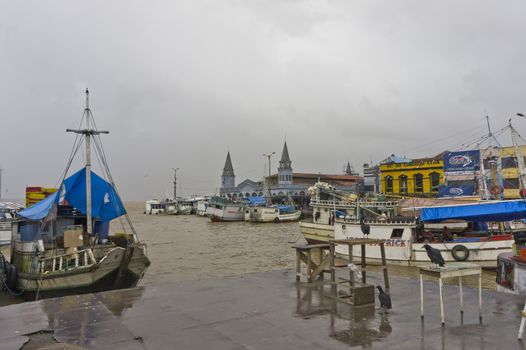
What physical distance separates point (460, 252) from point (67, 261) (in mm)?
19942

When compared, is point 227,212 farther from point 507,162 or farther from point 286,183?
point 507,162

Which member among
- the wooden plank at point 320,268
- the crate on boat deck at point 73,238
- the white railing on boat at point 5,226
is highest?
the crate on boat deck at point 73,238

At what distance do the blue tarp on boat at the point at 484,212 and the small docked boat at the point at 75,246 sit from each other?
14830 mm

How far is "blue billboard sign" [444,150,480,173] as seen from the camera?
3575cm

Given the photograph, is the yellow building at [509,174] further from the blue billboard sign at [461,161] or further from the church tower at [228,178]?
the church tower at [228,178]

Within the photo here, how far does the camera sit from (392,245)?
24328 millimetres

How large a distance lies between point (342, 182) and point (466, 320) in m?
92.0

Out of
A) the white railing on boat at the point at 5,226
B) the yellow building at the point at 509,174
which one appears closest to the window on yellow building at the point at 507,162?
the yellow building at the point at 509,174

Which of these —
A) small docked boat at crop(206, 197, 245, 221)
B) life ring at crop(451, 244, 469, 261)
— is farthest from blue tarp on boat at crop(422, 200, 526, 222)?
small docked boat at crop(206, 197, 245, 221)

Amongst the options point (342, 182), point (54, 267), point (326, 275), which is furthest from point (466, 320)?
point (342, 182)

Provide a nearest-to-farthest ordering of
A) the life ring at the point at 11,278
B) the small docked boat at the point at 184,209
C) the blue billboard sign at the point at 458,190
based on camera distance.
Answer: the life ring at the point at 11,278
the blue billboard sign at the point at 458,190
the small docked boat at the point at 184,209

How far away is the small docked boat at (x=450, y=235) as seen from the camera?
19406mm

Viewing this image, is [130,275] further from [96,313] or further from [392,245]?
[392,245]

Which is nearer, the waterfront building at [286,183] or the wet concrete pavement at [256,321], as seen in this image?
the wet concrete pavement at [256,321]
